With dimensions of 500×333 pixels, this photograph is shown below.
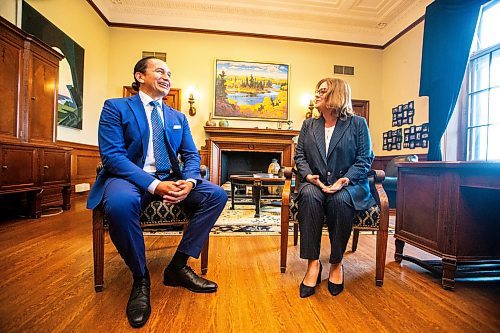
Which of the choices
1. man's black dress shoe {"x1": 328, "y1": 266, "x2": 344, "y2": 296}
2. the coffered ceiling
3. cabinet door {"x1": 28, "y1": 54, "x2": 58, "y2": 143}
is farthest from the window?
cabinet door {"x1": 28, "y1": 54, "x2": 58, "y2": 143}

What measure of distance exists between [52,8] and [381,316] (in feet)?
16.6

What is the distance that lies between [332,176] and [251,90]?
4.26 m

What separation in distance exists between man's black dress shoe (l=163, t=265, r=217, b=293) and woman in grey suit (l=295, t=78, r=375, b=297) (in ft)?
1.61

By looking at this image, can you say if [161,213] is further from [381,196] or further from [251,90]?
[251,90]

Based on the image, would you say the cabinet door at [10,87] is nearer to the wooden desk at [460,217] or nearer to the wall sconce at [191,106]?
the wall sconce at [191,106]

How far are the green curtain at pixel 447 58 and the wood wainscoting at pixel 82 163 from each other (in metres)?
5.01

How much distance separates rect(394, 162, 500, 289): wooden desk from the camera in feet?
4.87

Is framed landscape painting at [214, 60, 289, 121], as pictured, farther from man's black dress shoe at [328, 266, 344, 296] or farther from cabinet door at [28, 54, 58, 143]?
man's black dress shoe at [328, 266, 344, 296]

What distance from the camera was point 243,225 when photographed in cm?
294

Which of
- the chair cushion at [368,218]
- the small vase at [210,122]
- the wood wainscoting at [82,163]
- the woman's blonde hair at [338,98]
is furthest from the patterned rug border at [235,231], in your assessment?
the small vase at [210,122]

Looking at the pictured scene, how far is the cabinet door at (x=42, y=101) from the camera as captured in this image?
299cm

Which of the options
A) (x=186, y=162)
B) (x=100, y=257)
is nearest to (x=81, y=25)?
(x=186, y=162)

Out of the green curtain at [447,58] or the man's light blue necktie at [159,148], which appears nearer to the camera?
the man's light blue necktie at [159,148]

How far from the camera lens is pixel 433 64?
3342 mm
